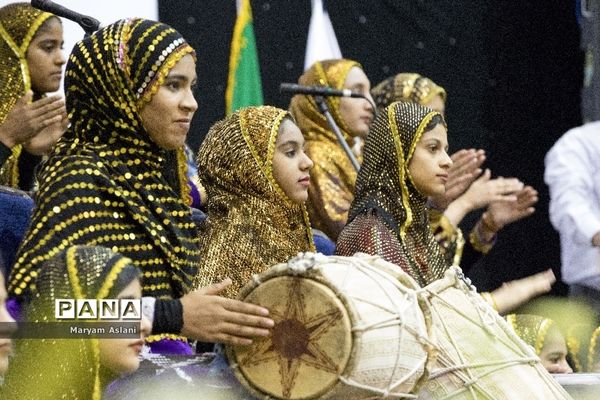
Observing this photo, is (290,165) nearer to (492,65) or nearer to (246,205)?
(246,205)

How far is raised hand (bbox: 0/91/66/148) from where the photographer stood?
3910mm

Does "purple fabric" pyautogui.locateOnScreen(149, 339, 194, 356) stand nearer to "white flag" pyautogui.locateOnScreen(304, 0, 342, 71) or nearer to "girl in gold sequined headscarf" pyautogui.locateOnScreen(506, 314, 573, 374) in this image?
"girl in gold sequined headscarf" pyautogui.locateOnScreen(506, 314, 573, 374)

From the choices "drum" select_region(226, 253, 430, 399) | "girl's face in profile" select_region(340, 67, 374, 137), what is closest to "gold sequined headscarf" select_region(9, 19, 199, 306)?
"drum" select_region(226, 253, 430, 399)

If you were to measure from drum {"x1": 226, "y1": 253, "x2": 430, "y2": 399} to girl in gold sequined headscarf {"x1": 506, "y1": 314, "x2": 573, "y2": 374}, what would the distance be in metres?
1.79

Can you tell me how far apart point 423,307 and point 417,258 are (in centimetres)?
116

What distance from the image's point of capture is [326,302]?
2.75 m

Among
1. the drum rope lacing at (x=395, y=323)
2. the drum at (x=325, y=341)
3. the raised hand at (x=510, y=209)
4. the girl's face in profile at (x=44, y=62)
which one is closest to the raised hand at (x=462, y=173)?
the raised hand at (x=510, y=209)

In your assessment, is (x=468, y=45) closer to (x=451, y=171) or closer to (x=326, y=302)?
(x=451, y=171)

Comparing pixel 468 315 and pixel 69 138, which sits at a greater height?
pixel 69 138

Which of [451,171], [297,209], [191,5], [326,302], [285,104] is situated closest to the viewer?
[326,302]

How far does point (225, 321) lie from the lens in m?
2.77

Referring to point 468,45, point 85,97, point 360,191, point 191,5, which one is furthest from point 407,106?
point 468,45

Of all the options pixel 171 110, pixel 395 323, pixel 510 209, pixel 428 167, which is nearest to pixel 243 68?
pixel 510 209

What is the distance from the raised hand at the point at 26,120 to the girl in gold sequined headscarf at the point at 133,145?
1.48 ft
